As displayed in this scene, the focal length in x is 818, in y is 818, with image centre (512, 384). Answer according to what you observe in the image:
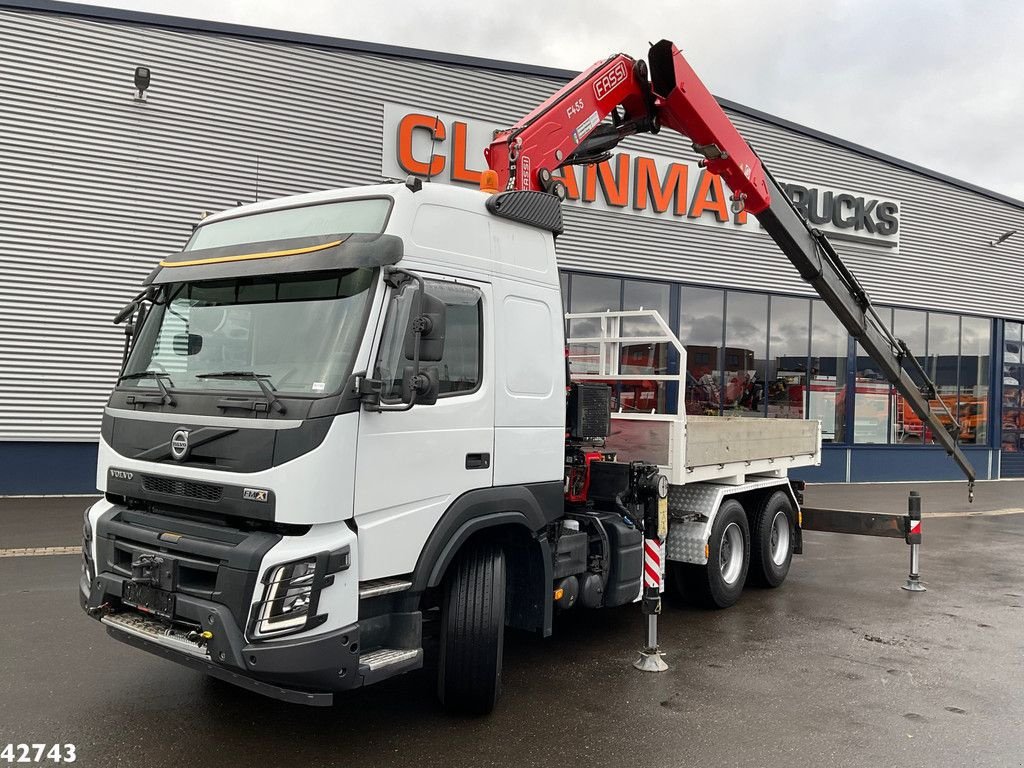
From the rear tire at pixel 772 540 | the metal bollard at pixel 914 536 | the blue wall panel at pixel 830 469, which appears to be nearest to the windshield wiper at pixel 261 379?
the rear tire at pixel 772 540

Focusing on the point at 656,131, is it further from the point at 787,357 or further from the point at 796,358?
the point at 796,358

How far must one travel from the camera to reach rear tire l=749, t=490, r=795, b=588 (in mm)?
7988

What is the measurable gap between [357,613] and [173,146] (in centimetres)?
1156

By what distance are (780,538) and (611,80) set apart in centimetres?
482

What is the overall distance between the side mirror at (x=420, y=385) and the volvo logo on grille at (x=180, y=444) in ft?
3.68

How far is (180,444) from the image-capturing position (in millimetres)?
4086

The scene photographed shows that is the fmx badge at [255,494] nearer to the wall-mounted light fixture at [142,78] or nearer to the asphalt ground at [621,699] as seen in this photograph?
the asphalt ground at [621,699]

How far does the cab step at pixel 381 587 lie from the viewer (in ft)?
13.0

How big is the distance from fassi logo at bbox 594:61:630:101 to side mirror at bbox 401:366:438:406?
358 cm

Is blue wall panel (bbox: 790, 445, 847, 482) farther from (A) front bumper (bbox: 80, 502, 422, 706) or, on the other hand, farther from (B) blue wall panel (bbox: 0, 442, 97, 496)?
(A) front bumper (bbox: 80, 502, 422, 706)

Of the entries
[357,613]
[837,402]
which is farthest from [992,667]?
[837,402]

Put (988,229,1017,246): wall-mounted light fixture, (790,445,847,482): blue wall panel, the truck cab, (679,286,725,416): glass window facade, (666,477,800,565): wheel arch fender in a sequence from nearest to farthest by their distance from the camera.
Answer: the truck cab < (666,477,800,565): wheel arch fender < (679,286,725,416): glass window facade < (790,445,847,482): blue wall panel < (988,229,1017,246): wall-mounted light fixture

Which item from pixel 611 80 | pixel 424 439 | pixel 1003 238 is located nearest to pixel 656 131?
pixel 611 80

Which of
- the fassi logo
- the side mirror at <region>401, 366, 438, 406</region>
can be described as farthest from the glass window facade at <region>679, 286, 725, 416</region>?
the side mirror at <region>401, 366, 438, 406</region>
